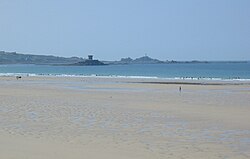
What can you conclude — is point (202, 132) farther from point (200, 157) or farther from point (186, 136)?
point (200, 157)

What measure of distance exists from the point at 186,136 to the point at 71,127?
3.60 meters

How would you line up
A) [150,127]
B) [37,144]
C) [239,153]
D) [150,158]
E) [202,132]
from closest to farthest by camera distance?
1. [150,158]
2. [239,153]
3. [37,144]
4. [202,132]
5. [150,127]

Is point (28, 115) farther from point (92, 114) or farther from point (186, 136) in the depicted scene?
point (186, 136)

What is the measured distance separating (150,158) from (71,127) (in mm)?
5028

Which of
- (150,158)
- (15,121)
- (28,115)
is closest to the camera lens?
(150,158)

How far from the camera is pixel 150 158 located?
9906 mm

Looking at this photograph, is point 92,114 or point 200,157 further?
point 92,114

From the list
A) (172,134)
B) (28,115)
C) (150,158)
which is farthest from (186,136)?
(28,115)

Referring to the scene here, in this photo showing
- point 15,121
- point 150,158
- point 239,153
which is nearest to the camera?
point 150,158

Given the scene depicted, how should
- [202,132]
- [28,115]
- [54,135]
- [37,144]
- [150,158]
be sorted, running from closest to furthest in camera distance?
[150,158], [37,144], [54,135], [202,132], [28,115]

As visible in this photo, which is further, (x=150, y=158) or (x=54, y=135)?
(x=54, y=135)

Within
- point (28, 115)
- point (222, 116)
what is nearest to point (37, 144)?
point (28, 115)

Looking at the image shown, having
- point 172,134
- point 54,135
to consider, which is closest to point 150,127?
point 172,134

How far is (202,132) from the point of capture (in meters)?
13.7
